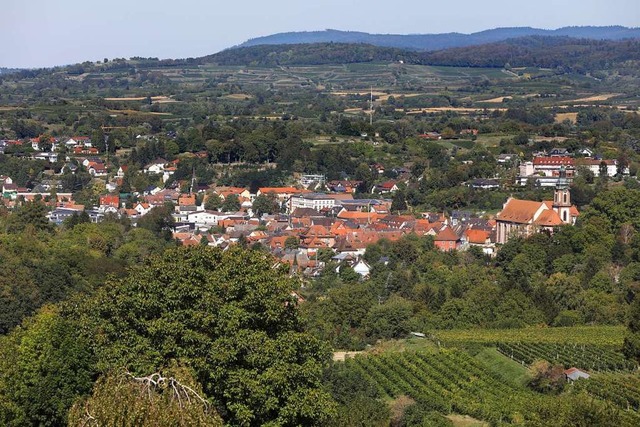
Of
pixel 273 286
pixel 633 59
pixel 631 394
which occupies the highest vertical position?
pixel 273 286

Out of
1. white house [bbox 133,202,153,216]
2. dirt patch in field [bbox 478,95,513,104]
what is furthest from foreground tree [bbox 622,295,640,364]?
dirt patch in field [bbox 478,95,513,104]

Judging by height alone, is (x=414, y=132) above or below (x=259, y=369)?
below

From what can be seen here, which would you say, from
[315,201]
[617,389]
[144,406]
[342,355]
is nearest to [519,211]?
[315,201]

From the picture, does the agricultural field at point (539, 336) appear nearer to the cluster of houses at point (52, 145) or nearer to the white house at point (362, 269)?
the white house at point (362, 269)

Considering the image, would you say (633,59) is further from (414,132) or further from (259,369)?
(259,369)

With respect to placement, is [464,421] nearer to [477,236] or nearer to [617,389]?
[617,389]

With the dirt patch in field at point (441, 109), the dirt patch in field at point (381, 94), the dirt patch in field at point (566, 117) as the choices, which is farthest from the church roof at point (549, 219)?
the dirt patch in field at point (381, 94)

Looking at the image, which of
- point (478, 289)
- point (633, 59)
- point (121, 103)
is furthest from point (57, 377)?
point (633, 59)
